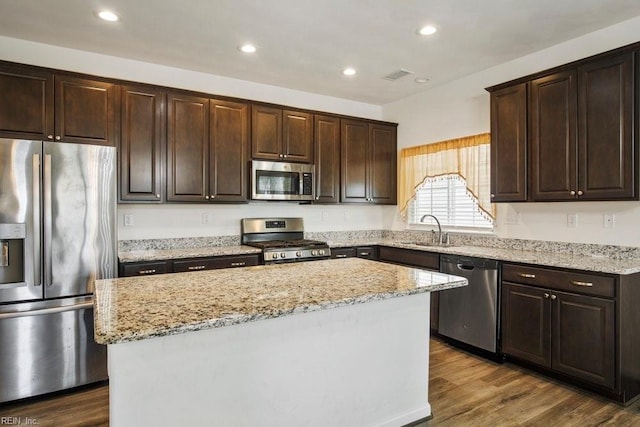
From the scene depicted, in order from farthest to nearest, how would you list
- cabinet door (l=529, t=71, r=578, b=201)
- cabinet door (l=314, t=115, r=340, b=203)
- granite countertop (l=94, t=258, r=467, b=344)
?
cabinet door (l=314, t=115, r=340, b=203)
cabinet door (l=529, t=71, r=578, b=201)
granite countertop (l=94, t=258, r=467, b=344)

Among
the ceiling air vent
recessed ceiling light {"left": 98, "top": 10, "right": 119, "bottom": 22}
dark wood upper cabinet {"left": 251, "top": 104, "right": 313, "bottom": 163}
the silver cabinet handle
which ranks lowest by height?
the silver cabinet handle

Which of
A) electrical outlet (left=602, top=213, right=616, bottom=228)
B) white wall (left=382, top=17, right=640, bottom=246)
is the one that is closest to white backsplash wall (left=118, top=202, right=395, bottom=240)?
white wall (left=382, top=17, right=640, bottom=246)

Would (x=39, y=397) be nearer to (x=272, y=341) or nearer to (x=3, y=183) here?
(x=3, y=183)

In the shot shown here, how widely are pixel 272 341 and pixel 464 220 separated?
122 inches

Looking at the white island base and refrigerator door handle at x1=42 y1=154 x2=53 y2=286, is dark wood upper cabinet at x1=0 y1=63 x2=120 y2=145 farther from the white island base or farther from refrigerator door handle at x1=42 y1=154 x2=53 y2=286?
the white island base

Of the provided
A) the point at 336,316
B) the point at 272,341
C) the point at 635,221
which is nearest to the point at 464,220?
the point at 635,221

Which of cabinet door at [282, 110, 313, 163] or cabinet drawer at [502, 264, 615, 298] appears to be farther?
cabinet door at [282, 110, 313, 163]

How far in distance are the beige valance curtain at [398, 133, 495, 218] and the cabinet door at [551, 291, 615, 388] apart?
1306 mm

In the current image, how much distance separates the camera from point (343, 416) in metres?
1.98

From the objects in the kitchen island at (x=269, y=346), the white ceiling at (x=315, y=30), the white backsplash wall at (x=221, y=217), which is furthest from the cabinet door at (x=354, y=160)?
the kitchen island at (x=269, y=346)

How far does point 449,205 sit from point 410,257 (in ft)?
2.71

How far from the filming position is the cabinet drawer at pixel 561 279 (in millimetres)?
2553

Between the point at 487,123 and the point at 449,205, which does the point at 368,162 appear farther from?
the point at 487,123

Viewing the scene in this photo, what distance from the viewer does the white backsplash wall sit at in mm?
3740
